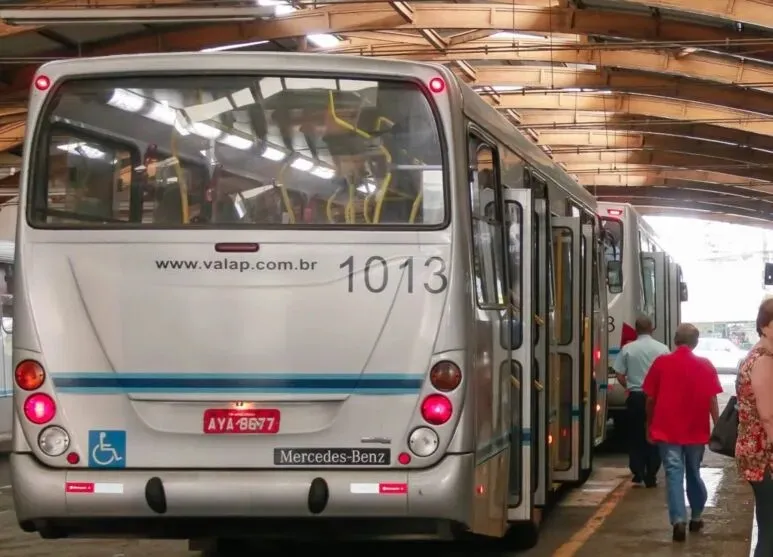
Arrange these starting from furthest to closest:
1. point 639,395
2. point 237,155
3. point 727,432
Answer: point 639,395
point 727,432
point 237,155

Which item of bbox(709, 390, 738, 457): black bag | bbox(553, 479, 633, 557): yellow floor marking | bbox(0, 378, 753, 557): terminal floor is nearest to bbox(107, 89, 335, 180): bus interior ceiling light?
bbox(709, 390, 738, 457): black bag

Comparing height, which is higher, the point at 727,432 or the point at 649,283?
the point at 649,283

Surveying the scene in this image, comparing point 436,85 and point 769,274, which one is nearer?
point 436,85

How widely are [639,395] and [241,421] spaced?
338 inches

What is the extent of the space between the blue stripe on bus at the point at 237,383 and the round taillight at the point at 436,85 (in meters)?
1.54

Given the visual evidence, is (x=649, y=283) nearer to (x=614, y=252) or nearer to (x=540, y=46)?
(x=614, y=252)

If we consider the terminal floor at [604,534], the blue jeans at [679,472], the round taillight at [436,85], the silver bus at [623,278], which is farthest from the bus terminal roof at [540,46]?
the round taillight at [436,85]

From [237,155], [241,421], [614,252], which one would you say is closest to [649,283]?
[614,252]

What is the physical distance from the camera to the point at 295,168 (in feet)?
25.0

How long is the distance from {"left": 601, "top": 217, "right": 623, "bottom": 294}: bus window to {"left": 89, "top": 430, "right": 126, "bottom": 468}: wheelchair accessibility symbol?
1133 centimetres

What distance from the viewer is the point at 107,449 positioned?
24.4 feet

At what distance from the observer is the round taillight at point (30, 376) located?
7502mm

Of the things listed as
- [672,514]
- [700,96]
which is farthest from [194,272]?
[700,96]

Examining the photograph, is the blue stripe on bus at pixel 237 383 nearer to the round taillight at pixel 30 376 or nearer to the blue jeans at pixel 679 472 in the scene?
the round taillight at pixel 30 376
